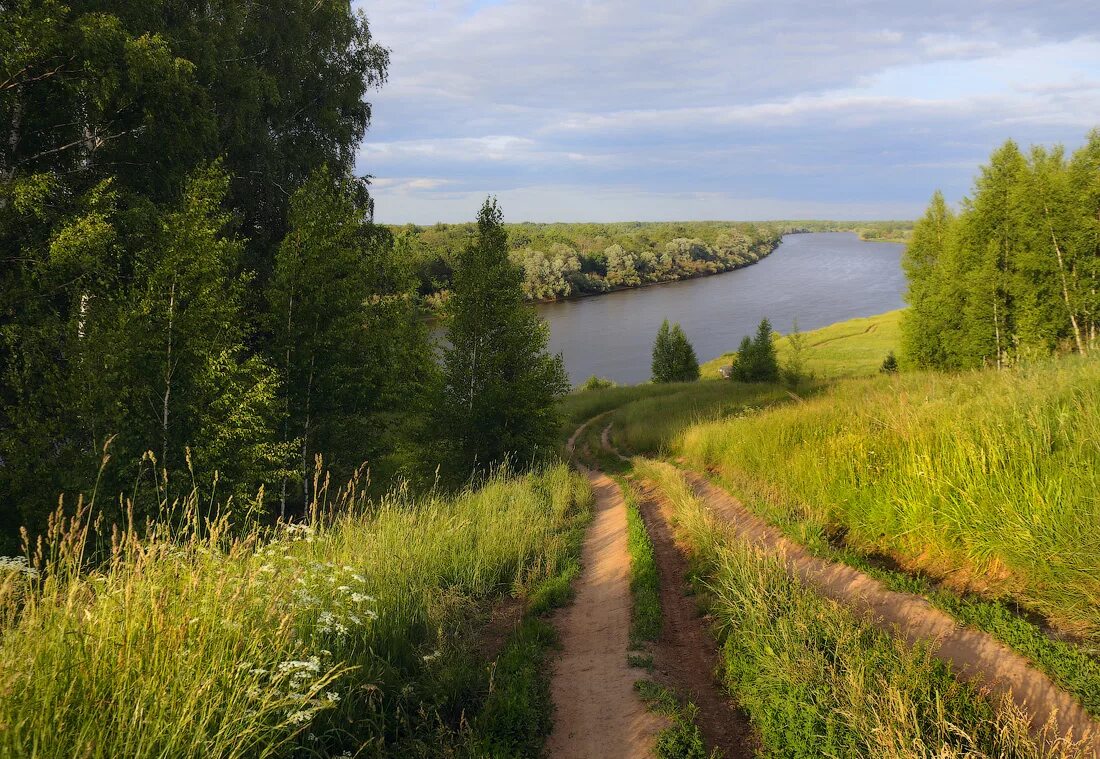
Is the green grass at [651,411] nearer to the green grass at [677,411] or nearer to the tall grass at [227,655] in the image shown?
the green grass at [677,411]

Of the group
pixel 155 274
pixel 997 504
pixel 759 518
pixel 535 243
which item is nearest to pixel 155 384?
pixel 155 274

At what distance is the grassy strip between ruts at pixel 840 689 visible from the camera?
3064 mm

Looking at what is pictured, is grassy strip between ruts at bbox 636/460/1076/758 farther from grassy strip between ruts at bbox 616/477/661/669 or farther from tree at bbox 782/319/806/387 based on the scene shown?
tree at bbox 782/319/806/387

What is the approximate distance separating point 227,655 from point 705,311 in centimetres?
9930

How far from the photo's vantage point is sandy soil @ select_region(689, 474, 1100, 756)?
346 cm

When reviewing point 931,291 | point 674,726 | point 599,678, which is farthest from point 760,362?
point 674,726

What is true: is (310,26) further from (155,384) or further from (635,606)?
(635,606)

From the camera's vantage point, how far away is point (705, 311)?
3836 inches

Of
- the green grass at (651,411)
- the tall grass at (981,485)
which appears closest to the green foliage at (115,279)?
the tall grass at (981,485)

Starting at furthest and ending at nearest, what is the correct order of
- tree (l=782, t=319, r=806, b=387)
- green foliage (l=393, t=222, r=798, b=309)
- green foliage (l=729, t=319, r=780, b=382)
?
green foliage (l=393, t=222, r=798, b=309), green foliage (l=729, t=319, r=780, b=382), tree (l=782, t=319, r=806, b=387)

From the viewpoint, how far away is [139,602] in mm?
2984

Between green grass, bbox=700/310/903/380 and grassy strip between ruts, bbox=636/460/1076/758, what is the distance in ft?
164

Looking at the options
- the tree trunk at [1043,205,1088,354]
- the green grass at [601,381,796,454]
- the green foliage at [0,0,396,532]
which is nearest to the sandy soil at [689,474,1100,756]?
the green foliage at [0,0,396,532]

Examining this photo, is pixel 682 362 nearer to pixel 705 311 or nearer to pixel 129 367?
pixel 705 311
